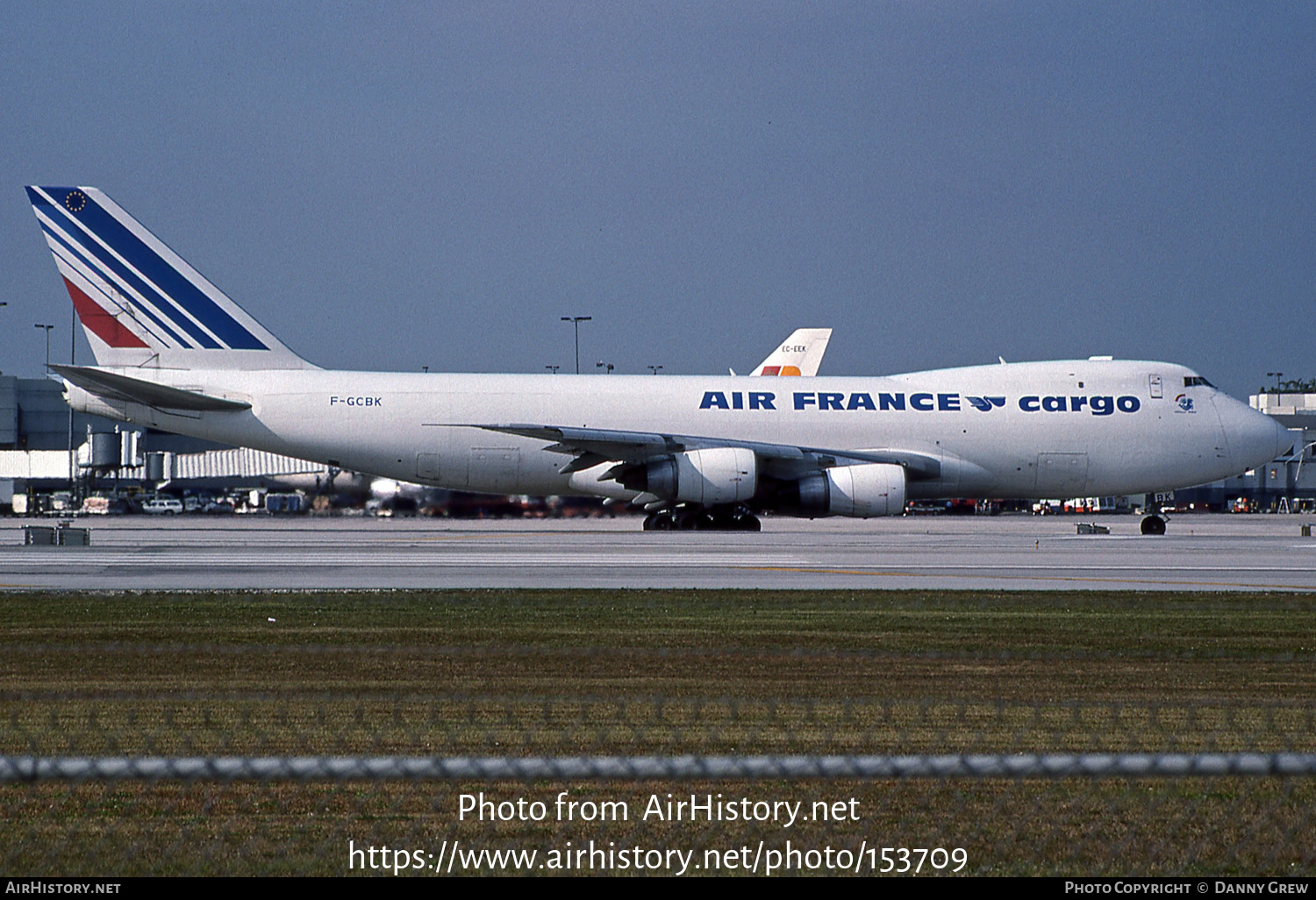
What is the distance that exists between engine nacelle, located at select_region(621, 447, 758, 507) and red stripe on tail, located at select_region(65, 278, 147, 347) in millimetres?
16308

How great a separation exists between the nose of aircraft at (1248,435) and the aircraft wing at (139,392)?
3024 centimetres

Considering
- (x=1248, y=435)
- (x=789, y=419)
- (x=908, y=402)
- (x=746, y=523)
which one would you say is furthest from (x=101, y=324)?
(x=1248, y=435)

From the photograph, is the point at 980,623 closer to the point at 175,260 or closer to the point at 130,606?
the point at 130,606

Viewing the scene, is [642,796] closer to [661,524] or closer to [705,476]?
[705,476]

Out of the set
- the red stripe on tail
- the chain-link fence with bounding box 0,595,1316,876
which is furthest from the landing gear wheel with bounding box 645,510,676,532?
the chain-link fence with bounding box 0,595,1316,876

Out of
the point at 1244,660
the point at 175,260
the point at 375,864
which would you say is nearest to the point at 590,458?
the point at 175,260

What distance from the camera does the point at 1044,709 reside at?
10.4m

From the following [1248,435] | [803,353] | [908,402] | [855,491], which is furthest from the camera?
[803,353]

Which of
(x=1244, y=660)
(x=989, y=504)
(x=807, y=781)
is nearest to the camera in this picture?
(x=807, y=781)

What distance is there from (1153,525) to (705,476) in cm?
1409

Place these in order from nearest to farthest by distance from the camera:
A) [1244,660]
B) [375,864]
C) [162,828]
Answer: [375,864], [162,828], [1244,660]

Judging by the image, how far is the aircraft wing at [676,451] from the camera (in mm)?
39125

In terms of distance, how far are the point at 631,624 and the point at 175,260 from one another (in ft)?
103

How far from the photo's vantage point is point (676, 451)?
40.4 metres
